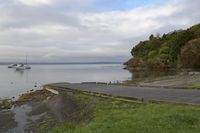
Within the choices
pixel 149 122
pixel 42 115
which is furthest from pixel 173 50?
pixel 149 122

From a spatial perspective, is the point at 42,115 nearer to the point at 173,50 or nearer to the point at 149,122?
the point at 149,122

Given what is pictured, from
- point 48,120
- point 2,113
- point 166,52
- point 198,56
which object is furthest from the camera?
point 166,52

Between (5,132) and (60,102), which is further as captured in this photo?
(60,102)

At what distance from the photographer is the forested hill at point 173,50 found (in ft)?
268

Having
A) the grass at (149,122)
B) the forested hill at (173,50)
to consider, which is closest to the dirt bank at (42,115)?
the grass at (149,122)

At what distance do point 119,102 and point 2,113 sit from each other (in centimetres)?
1012

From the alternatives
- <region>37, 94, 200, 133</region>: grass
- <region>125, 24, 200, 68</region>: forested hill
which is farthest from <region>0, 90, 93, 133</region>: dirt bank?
<region>125, 24, 200, 68</region>: forested hill

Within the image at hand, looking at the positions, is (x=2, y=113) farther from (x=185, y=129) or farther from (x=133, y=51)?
(x=133, y=51)

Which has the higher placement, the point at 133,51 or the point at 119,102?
the point at 133,51

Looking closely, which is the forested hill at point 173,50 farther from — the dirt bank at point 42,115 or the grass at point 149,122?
the grass at point 149,122

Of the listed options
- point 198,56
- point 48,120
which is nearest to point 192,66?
point 198,56

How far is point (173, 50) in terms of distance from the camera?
97.3m

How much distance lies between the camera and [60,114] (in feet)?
73.4

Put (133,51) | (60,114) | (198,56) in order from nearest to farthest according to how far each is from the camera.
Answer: (60,114), (198,56), (133,51)
